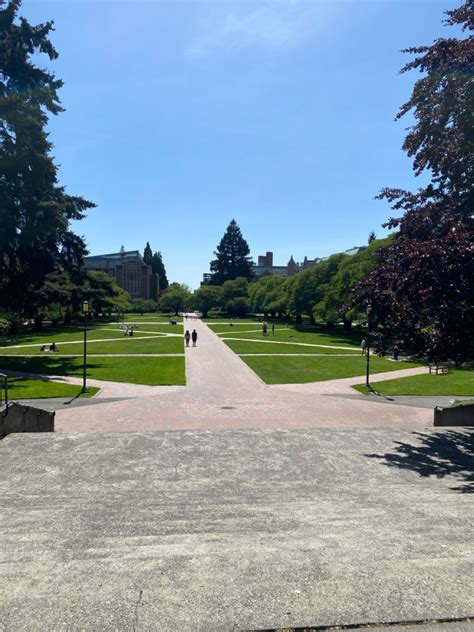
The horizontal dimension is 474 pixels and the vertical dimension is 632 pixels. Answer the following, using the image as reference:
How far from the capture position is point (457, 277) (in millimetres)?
9539

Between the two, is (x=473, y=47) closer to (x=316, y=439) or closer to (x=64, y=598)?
(x=316, y=439)

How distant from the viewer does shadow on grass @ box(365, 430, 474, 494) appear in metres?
8.86

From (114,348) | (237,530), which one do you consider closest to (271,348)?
(114,348)

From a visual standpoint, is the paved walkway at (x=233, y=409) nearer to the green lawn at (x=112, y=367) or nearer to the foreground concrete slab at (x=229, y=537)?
the green lawn at (x=112, y=367)

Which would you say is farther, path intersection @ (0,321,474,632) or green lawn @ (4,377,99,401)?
green lawn @ (4,377,99,401)

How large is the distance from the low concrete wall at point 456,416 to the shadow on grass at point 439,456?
1.35 metres

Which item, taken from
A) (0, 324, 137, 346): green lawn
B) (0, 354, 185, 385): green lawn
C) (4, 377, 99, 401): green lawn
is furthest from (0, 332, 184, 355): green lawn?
(4, 377, 99, 401): green lawn

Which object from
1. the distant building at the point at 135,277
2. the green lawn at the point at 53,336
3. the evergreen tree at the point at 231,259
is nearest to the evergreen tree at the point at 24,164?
the green lawn at the point at 53,336

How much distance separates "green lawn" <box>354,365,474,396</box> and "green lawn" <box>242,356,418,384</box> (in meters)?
2.64

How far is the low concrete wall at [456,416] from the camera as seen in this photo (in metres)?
13.6

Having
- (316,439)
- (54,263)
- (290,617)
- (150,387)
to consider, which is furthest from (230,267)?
(290,617)

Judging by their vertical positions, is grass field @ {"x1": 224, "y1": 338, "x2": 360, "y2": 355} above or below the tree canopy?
below

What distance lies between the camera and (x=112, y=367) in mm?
26188

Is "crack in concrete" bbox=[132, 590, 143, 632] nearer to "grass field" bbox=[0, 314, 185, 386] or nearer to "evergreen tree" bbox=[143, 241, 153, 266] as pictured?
"grass field" bbox=[0, 314, 185, 386]
